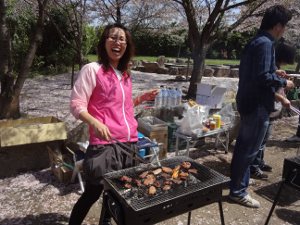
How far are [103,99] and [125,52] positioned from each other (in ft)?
1.51

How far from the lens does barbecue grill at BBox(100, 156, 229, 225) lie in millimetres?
1904

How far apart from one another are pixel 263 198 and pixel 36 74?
38.4ft

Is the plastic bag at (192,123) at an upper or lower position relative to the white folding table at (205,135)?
upper

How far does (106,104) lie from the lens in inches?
91.7

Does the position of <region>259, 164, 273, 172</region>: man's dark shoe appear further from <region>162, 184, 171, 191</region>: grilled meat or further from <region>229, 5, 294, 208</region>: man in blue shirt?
<region>162, 184, 171, 191</region>: grilled meat

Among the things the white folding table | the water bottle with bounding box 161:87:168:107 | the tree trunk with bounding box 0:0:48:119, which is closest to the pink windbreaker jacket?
the white folding table

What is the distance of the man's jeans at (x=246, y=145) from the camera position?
3.32 meters

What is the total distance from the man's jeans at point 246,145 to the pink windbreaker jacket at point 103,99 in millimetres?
1498

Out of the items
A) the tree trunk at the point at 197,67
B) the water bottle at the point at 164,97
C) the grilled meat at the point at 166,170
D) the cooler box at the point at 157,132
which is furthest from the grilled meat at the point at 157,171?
the tree trunk at the point at 197,67

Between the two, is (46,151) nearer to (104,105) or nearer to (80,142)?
(80,142)

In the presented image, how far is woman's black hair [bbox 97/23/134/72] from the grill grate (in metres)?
0.80

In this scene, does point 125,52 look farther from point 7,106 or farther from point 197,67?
point 197,67

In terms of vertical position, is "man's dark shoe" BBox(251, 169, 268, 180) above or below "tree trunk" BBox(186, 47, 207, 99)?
below

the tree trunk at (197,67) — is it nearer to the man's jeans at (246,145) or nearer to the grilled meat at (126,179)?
the man's jeans at (246,145)
